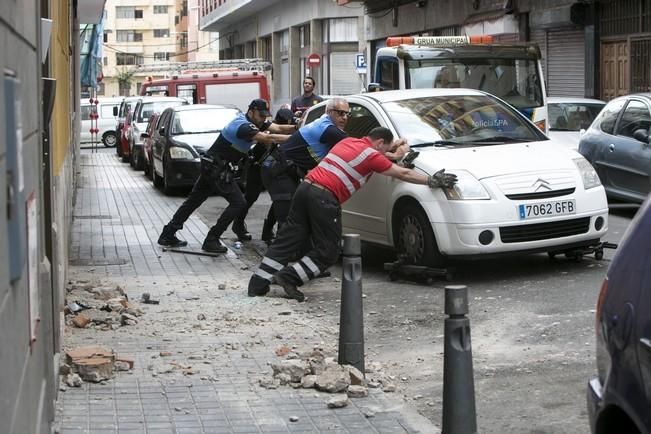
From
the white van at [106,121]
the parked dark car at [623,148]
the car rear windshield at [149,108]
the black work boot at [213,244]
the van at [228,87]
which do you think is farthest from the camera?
the white van at [106,121]

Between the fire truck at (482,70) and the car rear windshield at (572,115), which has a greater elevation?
the fire truck at (482,70)

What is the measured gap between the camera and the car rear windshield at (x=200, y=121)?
20.0 metres

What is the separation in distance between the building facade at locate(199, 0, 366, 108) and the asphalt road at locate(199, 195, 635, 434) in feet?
104

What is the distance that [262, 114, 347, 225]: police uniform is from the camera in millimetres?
10570

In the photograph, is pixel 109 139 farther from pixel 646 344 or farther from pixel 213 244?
pixel 646 344

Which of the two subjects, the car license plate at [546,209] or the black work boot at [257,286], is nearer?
the car license plate at [546,209]

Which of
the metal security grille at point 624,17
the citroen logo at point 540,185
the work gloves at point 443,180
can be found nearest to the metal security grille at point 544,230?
the citroen logo at point 540,185

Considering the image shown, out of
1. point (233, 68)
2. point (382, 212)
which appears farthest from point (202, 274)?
point (233, 68)

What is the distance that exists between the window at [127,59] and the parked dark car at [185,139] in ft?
324

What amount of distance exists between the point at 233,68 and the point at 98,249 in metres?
24.6

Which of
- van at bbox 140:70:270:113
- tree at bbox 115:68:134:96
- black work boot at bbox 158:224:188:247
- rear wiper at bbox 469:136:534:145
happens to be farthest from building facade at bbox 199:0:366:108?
tree at bbox 115:68:134:96

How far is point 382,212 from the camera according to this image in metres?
10.4

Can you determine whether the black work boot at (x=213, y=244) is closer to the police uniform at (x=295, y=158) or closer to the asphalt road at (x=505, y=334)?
the police uniform at (x=295, y=158)

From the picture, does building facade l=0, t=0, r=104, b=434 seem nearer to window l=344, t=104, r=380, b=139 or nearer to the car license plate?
the car license plate
